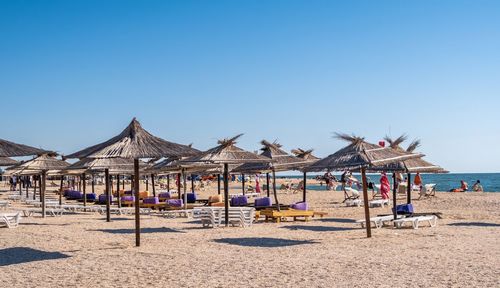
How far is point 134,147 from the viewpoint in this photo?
1107 centimetres

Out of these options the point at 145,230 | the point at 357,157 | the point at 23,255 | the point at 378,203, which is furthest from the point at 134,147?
the point at 378,203

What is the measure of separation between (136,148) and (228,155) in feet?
14.5

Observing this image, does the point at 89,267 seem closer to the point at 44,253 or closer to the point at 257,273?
the point at 44,253

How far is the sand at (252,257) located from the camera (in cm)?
743

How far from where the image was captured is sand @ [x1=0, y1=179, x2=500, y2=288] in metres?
Answer: 7.43

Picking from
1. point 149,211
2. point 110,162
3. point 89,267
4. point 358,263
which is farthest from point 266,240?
point 149,211

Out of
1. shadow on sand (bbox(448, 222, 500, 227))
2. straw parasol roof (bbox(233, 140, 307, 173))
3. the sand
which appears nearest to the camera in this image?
the sand

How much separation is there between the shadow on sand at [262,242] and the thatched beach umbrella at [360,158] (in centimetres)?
178

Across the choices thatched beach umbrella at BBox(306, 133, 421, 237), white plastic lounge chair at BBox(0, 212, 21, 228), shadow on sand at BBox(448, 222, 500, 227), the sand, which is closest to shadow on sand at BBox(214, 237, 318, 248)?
the sand

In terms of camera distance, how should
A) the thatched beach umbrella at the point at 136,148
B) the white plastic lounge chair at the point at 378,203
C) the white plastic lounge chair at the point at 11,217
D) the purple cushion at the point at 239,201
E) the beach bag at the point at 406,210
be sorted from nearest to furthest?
the thatched beach umbrella at the point at 136,148 < the white plastic lounge chair at the point at 11,217 < the beach bag at the point at 406,210 < the purple cushion at the point at 239,201 < the white plastic lounge chair at the point at 378,203

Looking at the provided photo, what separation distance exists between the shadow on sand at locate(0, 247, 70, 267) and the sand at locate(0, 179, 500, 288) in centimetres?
2

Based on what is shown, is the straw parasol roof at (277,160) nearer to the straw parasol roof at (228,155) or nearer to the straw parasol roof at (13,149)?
the straw parasol roof at (228,155)

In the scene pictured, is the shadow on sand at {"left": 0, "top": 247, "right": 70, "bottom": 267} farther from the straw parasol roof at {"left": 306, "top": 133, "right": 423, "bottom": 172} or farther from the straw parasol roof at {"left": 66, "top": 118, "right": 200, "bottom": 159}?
the straw parasol roof at {"left": 306, "top": 133, "right": 423, "bottom": 172}

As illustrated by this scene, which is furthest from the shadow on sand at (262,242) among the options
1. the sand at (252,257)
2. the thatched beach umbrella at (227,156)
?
the thatched beach umbrella at (227,156)
